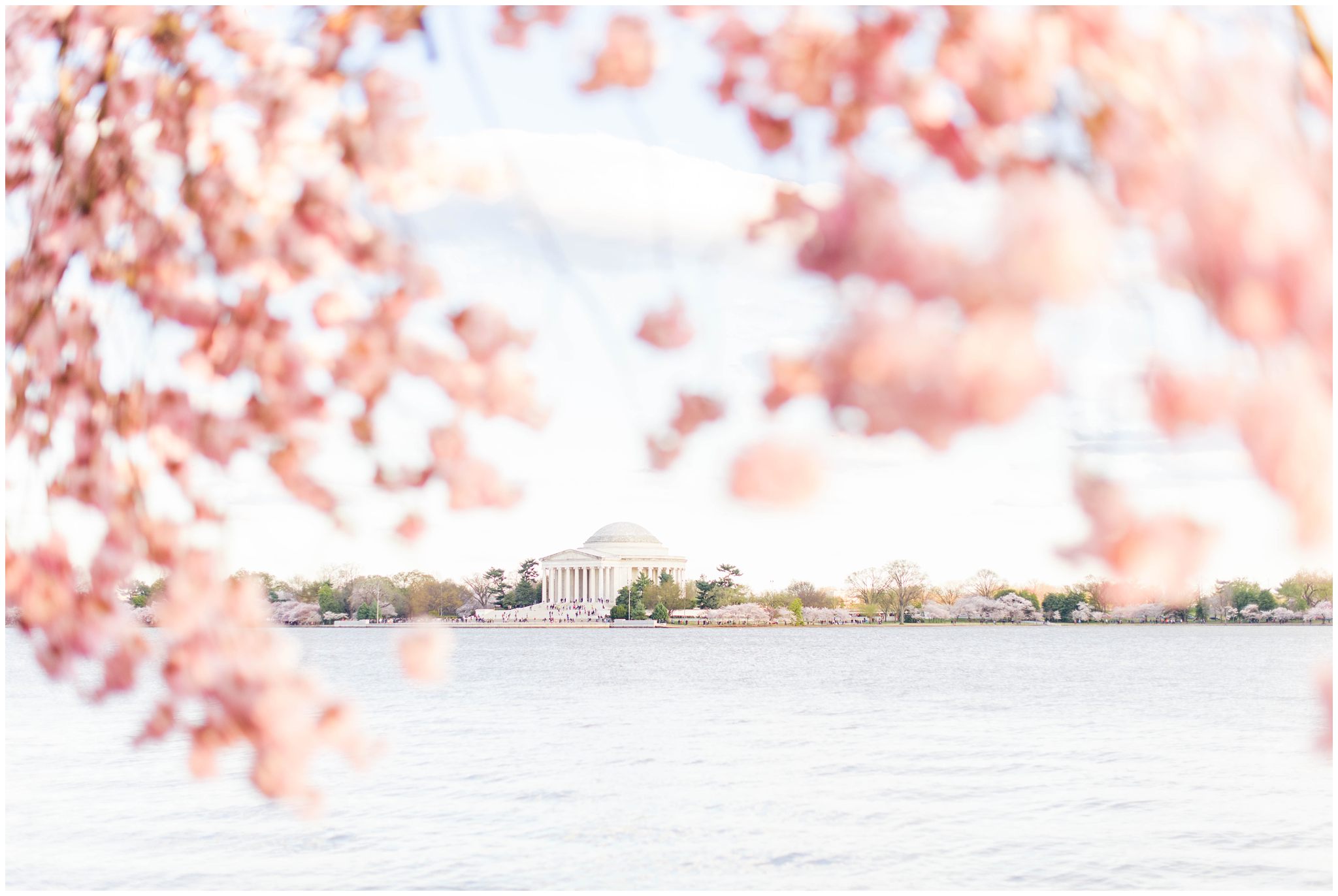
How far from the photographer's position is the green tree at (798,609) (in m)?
75.4

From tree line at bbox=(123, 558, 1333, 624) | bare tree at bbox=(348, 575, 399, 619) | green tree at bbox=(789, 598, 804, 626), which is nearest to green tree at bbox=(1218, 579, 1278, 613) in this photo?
tree line at bbox=(123, 558, 1333, 624)

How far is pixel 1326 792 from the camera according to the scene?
15961 mm

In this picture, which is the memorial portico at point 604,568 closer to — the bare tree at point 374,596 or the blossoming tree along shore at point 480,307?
the bare tree at point 374,596

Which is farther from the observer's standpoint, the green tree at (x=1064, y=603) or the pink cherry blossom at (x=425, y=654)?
the green tree at (x=1064, y=603)

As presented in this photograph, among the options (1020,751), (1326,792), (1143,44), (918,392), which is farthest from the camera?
(1020,751)

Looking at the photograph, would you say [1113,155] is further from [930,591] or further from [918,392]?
[930,591]

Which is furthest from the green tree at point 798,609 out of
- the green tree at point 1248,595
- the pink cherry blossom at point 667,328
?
the pink cherry blossom at point 667,328

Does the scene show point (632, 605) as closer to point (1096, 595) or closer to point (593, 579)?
point (593, 579)

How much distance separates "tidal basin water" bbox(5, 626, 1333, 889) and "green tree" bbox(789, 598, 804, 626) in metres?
44.7

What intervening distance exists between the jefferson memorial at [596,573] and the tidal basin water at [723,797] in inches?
1777

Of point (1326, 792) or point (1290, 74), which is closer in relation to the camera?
point (1290, 74)

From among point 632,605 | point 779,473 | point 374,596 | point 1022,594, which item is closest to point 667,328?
point 779,473

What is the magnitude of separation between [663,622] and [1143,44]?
73798 mm

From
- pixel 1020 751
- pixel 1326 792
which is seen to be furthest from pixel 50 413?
pixel 1020 751
